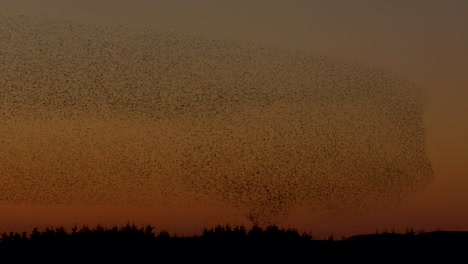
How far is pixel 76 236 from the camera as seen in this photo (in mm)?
25547

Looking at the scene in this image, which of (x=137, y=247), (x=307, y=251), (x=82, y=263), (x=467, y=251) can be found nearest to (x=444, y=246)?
(x=467, y=251)

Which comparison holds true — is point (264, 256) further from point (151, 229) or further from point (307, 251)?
point (151, 229)

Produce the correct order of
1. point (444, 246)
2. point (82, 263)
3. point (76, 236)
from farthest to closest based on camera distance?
point (76, 236)
point (444, 246)
point (82, 263)

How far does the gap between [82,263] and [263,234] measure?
617cm

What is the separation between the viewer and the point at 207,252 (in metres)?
22.9

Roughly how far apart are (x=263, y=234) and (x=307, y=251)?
275cm

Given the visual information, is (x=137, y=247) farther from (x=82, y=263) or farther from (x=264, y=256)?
(x=264, y=256)

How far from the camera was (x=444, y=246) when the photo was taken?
23.8 metres

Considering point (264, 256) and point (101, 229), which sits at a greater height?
point (101, 229)

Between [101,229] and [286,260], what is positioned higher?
[101,229]

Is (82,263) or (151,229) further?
(151,229)

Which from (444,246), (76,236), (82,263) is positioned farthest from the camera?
(76,236)

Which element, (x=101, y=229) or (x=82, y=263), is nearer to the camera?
(x=82, y=263)

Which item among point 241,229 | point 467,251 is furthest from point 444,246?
point 241,229
